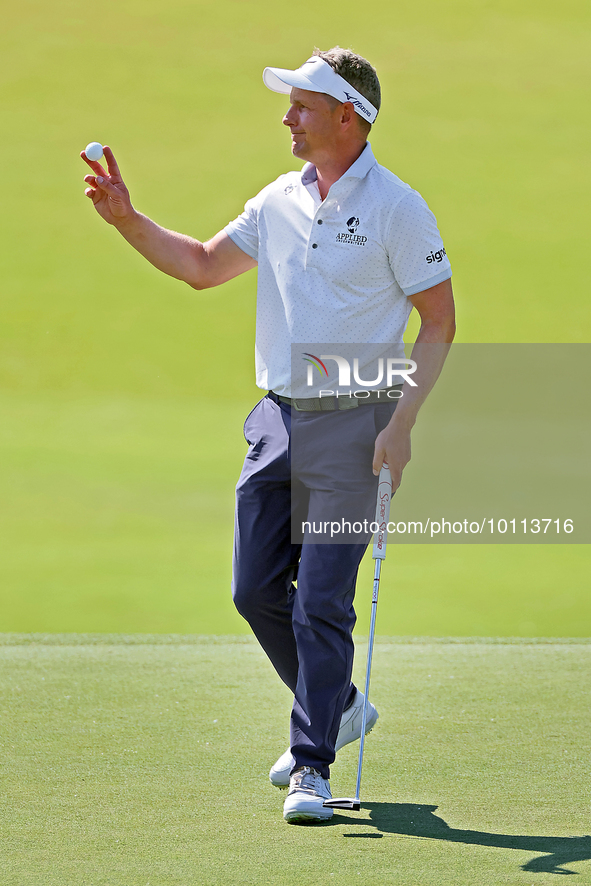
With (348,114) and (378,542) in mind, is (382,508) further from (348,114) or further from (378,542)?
(348,114)

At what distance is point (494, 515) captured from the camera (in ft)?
→ 20.5

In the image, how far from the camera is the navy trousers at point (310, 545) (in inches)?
86.6

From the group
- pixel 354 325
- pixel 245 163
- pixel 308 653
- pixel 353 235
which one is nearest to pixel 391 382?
pixel 354 325

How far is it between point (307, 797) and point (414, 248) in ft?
3.57

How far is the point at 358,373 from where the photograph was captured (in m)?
2.23

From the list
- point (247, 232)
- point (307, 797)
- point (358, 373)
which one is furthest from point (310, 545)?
point (247, 232)

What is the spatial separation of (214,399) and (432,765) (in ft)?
17.3

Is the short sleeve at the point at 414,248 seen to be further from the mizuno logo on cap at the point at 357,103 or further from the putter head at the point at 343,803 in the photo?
the putter head at the point at 343,803

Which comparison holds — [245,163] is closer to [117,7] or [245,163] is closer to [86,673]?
[117,7]

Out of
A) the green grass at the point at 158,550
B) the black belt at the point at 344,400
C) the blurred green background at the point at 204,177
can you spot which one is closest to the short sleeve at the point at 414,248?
the black belt at the point at 344,400

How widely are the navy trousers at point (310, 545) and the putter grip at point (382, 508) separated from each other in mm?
29

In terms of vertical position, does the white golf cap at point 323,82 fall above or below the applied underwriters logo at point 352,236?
above

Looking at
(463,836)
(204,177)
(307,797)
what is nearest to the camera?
(463,836)

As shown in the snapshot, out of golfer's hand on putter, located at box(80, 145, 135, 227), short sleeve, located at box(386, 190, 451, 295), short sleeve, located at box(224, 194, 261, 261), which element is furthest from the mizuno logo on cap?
golfer's hand on putter, located at box(80, 145, 135, 227)
